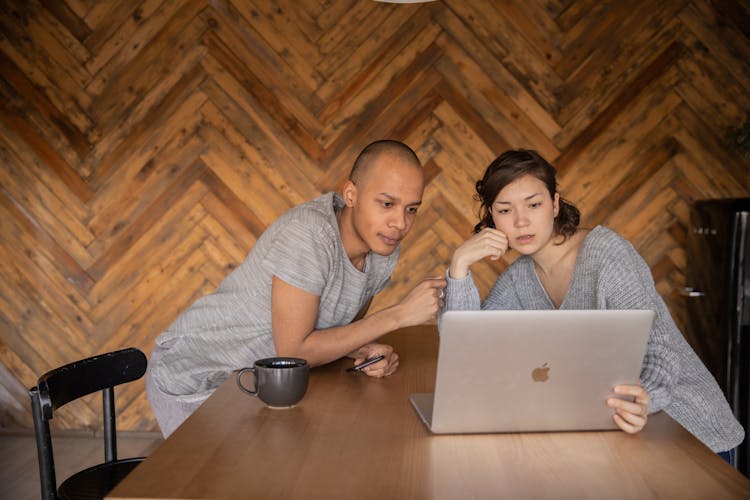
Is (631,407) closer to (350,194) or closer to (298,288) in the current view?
(298,288)

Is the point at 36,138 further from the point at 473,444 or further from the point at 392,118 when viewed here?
the point at 473,444

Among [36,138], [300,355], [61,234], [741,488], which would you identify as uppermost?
[36,138]

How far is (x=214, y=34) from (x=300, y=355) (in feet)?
7.15

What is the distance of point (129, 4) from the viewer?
11.0ft

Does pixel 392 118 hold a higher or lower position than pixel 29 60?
lower

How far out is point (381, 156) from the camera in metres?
1.95

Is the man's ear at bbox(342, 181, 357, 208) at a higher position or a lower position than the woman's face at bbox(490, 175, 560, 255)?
higher

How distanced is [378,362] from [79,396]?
2.32ft

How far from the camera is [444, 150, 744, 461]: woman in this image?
1.41 m

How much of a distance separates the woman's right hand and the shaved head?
0.30 metres

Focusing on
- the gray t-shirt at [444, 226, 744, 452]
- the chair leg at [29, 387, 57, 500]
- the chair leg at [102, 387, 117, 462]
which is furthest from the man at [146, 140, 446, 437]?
the chair leg at [29, 387, 57, 500]

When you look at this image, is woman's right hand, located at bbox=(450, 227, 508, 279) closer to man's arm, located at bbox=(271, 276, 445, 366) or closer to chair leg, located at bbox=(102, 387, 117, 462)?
man's arm, located at bbox=(271, 276, 445, 366)

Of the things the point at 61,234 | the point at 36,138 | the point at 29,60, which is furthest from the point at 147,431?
the point at 29,60

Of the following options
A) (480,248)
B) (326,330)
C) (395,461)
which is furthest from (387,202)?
(395,461)
